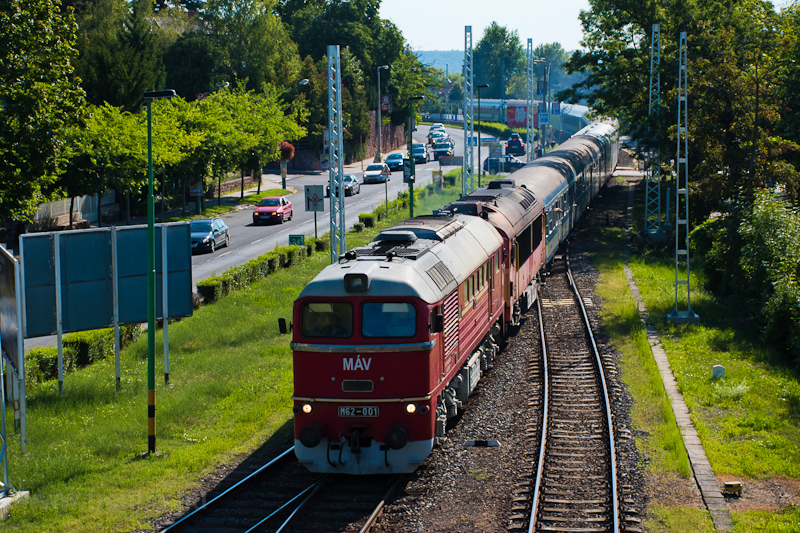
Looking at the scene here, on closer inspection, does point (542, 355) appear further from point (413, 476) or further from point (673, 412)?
point (413, 476)

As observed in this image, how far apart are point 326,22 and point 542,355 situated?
72.3m

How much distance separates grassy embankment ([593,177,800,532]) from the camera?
1327 cm

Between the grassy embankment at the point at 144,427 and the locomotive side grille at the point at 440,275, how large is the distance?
13.9 ft

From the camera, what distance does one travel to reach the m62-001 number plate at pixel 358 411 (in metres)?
12.7

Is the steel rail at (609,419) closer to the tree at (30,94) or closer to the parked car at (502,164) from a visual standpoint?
the tree at (30,94)

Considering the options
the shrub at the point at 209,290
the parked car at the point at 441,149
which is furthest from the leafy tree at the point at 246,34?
the shrub at the point at 209,290

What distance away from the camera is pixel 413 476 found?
44.2 feet

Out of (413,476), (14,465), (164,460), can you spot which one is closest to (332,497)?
(413,476)

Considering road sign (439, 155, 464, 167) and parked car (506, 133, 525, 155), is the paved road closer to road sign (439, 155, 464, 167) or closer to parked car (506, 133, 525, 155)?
road sign (439, 155, 464, 167)

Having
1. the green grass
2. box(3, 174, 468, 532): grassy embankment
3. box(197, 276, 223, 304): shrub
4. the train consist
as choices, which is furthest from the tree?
the green grass

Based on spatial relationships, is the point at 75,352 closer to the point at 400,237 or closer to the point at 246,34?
the point at 400,237

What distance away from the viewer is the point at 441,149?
277ft

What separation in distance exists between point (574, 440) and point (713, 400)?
3.76 metres

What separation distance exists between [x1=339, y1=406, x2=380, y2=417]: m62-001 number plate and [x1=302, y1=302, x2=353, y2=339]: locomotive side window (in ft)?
3.60
